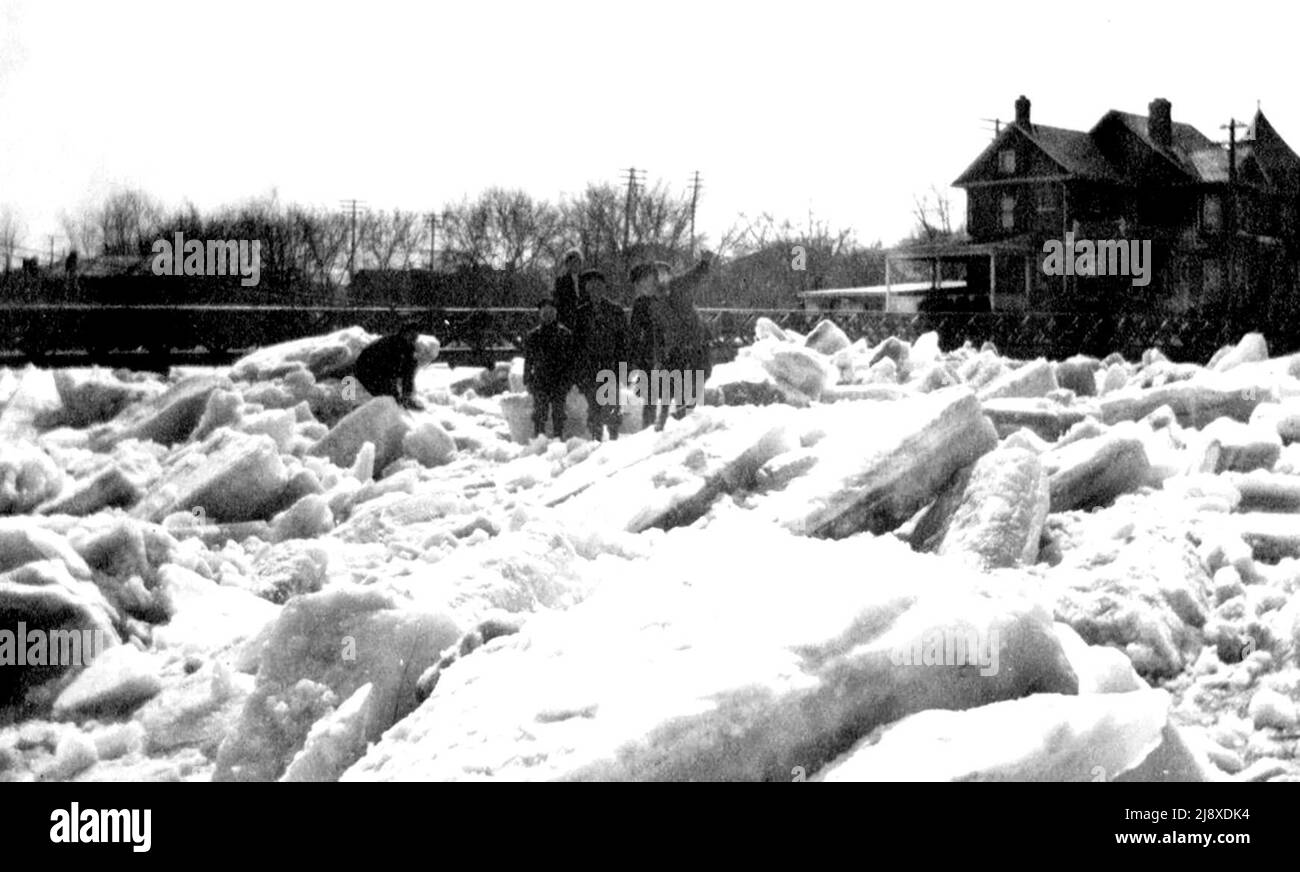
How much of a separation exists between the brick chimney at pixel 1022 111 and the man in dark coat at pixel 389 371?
12.5 ft

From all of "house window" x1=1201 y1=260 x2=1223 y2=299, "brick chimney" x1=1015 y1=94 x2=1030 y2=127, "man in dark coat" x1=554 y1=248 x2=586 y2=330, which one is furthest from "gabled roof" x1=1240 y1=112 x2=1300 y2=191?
"man in dark coat" x1=554 y1=248 x2=586 y2=330

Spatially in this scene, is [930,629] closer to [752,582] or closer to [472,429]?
[752,582]

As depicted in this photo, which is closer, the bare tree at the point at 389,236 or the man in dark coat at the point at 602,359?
the bare tree at the point at 389,236

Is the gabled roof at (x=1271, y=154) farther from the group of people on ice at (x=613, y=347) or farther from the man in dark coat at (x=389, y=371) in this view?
the man in dark coat at (x=389, y=371)

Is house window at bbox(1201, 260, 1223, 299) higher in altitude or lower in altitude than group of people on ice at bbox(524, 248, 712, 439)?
higher

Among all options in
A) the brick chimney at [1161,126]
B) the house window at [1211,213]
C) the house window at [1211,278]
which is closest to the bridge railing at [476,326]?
the house window at [1211,278]

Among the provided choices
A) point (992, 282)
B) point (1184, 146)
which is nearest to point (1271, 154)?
point (1184, 146)

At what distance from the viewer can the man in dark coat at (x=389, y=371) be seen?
7.15 m

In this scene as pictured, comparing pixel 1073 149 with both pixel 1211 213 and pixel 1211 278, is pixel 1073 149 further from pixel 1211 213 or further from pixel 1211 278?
pixel 1211 278

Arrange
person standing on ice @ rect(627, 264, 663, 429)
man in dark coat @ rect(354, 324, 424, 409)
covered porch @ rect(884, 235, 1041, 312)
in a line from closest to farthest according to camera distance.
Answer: person standing on ice @ rect(627, 264, 663, 429), covered porch @ rect(884, 235, 1041, 312), man in dark coat @ rect(354, 324, 424, 409)

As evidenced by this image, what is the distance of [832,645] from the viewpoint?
8.57ft

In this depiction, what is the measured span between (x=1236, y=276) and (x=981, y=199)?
3.73 ft

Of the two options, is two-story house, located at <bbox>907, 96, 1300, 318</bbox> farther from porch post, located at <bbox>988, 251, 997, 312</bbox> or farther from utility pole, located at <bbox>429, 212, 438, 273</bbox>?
utility pole, located at <bbox>429, 212, 438, 273</bbox>

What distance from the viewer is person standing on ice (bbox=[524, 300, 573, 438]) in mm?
6246
